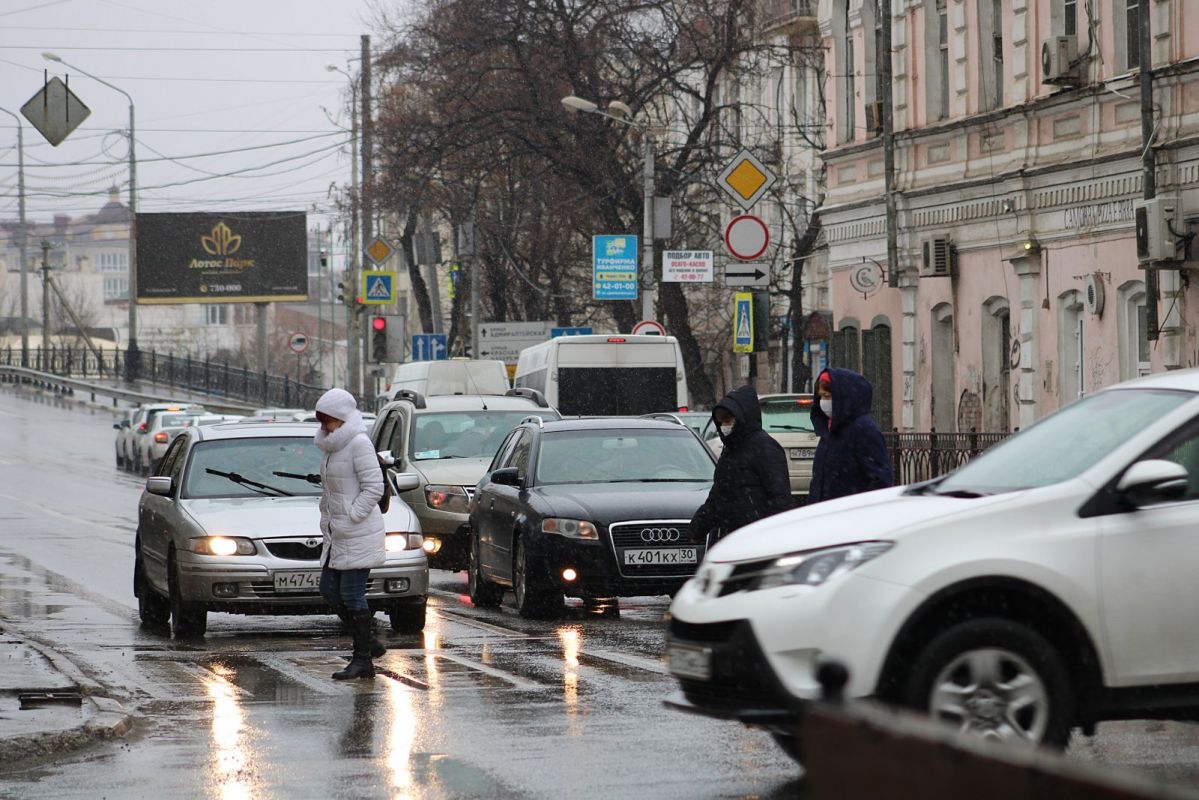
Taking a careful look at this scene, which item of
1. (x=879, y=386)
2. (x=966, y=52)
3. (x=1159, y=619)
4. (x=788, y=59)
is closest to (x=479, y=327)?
(x=788, y=59)

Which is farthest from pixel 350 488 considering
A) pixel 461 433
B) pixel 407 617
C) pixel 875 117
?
pixel 875 117

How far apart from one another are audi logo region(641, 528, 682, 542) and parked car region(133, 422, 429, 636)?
1.67 meters

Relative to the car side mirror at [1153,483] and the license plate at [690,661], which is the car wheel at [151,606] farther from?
the car side mirror at [1153,483]

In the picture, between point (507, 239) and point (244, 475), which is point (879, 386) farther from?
point (244, 475)

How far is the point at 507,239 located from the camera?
5019 cm

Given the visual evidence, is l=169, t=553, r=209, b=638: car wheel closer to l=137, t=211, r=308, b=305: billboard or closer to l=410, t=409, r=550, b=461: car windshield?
l=410, t=409, r=550, b=461: car windshield

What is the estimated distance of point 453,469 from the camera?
20.5m

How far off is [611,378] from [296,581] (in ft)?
56.6

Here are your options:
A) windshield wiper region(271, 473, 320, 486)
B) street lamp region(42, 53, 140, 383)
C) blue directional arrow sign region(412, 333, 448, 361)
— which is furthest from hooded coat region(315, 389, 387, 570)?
street lamp region(42, 53, 140, 383)

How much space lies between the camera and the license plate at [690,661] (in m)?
7.79

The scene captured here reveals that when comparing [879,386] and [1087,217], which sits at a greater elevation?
[1087,217]

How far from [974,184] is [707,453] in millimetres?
15227

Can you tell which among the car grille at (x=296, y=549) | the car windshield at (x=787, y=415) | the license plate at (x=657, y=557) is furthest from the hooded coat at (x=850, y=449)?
the car windshield at (x=787, y=415)

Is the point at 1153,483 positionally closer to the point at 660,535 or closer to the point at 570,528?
the point at 660,535
